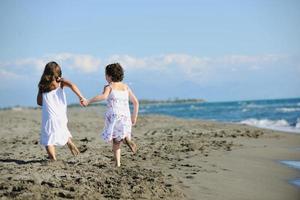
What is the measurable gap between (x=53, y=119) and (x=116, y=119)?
1.00m

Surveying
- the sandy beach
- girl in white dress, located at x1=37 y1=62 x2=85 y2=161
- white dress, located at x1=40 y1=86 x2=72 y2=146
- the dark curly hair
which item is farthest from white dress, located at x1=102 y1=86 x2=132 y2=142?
white dress, located at x1=40 y1=86 x2=72 y2=146

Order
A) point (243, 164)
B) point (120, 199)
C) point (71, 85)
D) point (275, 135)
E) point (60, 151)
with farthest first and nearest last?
1. point (275, 135)
2. point (60, 151)
3. point (243, 164)
4. point (71, 85)
5. point (120, 199)

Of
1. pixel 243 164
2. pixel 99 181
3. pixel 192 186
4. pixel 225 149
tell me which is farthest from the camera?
pixel 225 149

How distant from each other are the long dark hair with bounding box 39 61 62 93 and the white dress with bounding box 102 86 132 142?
915 millimetres

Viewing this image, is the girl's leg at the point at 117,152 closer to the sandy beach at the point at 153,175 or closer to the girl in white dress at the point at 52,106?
the sandy beach at the point at 153,175

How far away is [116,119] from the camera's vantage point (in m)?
6.70

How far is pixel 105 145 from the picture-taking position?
388 inches

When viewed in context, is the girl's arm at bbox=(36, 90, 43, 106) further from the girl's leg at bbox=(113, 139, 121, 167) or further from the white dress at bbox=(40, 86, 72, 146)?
the girl's leg at bbox=(113, 139, 121, 167)

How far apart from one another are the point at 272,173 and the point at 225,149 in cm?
258

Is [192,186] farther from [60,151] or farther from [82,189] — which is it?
[60,151]

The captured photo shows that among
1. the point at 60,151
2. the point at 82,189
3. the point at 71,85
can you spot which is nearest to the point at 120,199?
the point at 82,189

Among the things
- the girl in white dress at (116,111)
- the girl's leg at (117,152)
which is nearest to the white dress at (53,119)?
the girl in white dress at (116,111)

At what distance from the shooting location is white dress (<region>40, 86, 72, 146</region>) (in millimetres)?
6715

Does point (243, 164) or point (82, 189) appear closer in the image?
point (82, 189)
